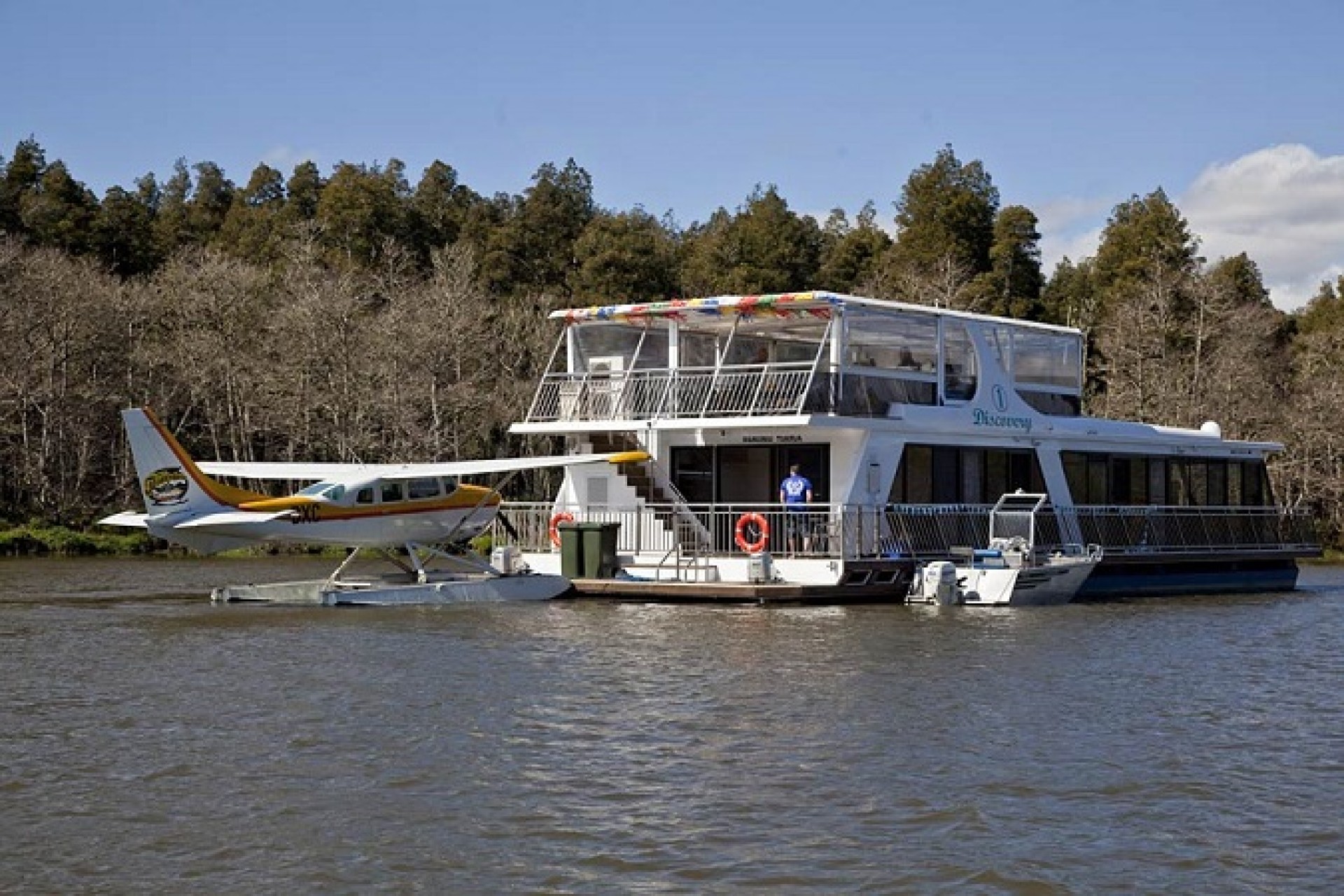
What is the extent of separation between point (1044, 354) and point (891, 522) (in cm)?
594

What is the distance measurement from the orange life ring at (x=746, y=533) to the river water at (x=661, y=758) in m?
3.13

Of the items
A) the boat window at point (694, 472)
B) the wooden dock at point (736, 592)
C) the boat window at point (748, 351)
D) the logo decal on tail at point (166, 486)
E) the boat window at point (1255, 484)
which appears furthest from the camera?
the boat window at point (1255, 484)

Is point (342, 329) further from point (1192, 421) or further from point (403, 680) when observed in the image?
point (403, 680)

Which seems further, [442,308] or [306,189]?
[306,189]

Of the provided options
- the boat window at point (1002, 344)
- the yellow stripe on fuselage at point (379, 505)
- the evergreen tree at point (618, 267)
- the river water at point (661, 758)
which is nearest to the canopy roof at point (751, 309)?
the boat window at point (1002, 344)

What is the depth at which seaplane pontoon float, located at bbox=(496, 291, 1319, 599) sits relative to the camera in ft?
89.7

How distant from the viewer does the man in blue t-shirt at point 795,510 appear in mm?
27047

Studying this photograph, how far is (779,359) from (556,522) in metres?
4.61

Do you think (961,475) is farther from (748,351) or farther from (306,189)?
(306,189)

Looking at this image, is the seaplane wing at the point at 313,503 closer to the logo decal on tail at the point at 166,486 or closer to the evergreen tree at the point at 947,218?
the logo decal on tail at the point at 166,486

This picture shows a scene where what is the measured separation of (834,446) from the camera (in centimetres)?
2828

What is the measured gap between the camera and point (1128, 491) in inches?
1284

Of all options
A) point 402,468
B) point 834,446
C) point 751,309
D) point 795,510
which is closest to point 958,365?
point 834,446

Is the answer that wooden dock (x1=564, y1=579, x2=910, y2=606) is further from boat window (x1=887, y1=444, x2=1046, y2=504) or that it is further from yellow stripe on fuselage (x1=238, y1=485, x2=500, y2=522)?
yellow stripe on fuselage (x1=238, y1=485, x2=500, y2=522)
